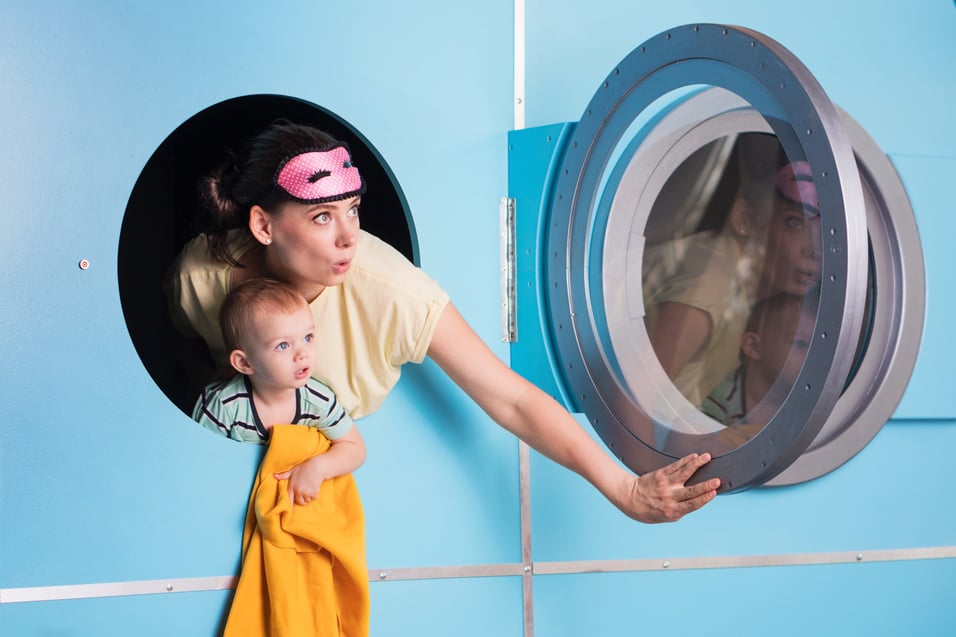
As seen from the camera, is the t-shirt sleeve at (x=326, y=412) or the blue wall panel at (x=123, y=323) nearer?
the blue wall panel at (x=123, y=323)

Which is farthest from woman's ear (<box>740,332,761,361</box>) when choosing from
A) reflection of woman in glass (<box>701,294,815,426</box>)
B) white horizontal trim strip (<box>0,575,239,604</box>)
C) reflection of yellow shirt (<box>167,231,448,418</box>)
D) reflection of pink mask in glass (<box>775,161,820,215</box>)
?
white horizontal trim strip (<box>0,575,239,604</box>)

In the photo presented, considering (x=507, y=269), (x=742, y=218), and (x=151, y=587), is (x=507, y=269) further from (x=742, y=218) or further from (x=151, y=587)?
(x=151, y=587)

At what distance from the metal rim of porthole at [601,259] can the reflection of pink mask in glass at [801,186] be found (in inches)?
0.9

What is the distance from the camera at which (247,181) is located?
1785 millimetres

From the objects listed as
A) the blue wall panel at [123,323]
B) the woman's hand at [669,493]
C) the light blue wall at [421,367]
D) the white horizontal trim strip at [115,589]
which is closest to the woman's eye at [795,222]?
the woman's hand at [669,493]

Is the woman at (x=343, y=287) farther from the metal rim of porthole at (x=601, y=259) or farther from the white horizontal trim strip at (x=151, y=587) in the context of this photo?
the white horizontal trim strip at (x=151, y=587)

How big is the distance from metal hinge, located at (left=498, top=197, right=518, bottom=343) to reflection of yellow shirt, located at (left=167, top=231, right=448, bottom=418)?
0.23 m

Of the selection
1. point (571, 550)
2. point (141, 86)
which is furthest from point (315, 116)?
point (571, 550)

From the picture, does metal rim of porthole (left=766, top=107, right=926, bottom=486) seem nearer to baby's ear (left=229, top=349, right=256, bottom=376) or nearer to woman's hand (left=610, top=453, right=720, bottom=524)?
woman's hand (left=610, top=453, right=720, bottom=524)

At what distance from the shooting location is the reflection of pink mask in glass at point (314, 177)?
1.70 m

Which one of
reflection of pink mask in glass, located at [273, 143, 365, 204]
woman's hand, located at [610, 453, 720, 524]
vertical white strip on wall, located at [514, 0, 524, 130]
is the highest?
vertical white strip on wall, located at [514, 0, 524, 130]

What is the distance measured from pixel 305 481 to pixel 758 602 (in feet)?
3.40

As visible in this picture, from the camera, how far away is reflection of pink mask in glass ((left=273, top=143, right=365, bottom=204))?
1.70 meters

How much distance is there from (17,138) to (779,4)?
5.06 ft
